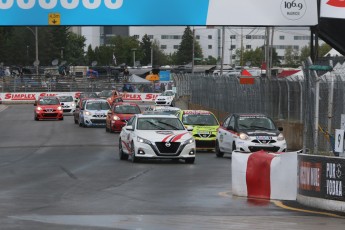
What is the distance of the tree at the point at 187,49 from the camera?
551 ft

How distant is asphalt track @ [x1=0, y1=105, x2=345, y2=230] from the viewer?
490 inches

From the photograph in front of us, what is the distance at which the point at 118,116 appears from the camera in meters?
41.9

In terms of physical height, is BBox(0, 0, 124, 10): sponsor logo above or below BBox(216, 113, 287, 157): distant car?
above

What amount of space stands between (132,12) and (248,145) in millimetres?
5541

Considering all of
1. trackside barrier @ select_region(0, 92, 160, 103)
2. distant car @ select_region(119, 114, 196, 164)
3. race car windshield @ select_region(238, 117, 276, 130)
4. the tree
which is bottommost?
trackside barrier @ select_region(0, 92, 160, 103)

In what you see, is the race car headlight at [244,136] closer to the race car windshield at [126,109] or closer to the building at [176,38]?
the race car windshield at [126,109]

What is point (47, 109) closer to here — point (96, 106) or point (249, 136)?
point (96, 106)

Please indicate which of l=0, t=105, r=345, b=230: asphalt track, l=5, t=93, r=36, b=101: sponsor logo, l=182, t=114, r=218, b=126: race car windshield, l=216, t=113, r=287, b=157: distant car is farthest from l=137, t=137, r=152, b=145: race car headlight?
l=5, t=93, r=36, b=101: sponsor logo

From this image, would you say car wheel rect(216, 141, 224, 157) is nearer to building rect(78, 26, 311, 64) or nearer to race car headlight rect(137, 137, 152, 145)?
race car headlight rect(137, 137, 152, 145)

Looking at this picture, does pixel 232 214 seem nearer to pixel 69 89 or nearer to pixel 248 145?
pixel 248 145

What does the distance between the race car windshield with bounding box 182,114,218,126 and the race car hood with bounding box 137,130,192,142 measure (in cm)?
638

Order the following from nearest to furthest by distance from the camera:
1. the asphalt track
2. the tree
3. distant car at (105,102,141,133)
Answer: the asphalt track, distant car at (105,102,141,133), the tree

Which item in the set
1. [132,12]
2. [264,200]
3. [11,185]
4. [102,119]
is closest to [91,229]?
[264,200]

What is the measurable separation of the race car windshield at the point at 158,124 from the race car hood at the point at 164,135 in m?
0.53
